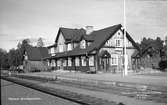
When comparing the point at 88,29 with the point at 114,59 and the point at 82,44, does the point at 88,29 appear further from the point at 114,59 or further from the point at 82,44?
the point at 114,59

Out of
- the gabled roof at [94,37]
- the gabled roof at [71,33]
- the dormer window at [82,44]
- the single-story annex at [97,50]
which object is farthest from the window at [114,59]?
the gabled roof at [71,33]

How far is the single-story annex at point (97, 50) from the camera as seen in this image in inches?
1619

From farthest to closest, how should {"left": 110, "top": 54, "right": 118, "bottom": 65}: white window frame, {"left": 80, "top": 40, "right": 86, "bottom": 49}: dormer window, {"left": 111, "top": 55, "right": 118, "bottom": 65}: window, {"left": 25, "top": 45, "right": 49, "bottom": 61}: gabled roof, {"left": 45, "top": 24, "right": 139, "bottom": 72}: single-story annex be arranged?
1. {"left": 25, "top": 45, "right": 49, "bottom": 61}: gabled roof
2. {"left": 80, "top": 40, "right": 86, "bottom": 49}: dormer window
3. {"left": 111, "top": 55, "right": 118, "bottom": 65}: window
4. {"left": 110, "top": 54, "right": 118, "bottom": 65}: white window frame
5. {"left": 45, "top": 24, "right": 139, "bottom": 72}: single-story annex

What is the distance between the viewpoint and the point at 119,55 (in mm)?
43844

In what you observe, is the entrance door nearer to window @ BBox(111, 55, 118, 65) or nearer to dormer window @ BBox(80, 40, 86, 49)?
window @ BBox(111, 55, 118, 65)

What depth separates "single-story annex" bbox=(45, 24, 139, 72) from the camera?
135 ft

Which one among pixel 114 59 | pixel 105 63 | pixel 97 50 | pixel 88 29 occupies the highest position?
pixel 88 29

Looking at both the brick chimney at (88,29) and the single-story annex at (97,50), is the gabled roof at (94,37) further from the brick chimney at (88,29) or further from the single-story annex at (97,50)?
the brick chimney at (88,29)

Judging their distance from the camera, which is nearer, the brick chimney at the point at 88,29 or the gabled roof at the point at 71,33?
the brick chimney at the point at 88,29

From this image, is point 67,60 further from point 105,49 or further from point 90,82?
point 90,82

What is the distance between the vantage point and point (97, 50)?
41.0 meters

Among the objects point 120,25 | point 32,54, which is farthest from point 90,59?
point 32,54

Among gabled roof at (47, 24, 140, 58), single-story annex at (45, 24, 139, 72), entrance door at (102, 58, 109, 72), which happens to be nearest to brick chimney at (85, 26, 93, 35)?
single-story annex at (45, 24, 139, 72)

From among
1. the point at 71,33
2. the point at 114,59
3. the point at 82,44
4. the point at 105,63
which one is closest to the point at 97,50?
the point at 105,63
